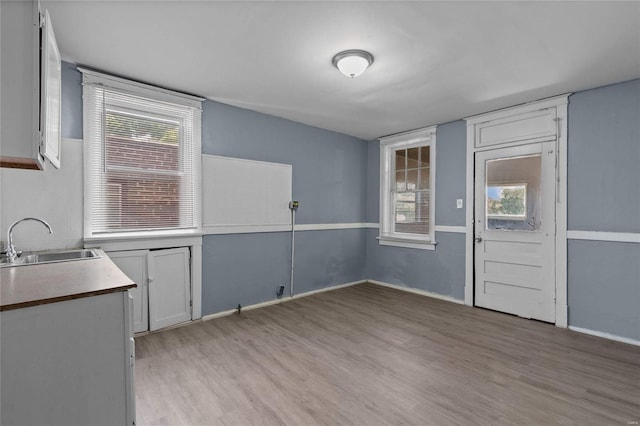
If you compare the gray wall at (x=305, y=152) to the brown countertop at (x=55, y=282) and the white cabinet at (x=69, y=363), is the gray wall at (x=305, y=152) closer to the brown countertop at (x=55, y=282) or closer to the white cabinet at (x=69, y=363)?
the brown countertop at (x=55, y=282)

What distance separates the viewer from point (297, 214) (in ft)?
14.9

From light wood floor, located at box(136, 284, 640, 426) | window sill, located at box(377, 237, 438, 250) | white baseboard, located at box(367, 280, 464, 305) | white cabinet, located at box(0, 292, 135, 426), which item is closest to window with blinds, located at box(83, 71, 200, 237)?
light wood floor, located at box(136, 284, 640, 426)

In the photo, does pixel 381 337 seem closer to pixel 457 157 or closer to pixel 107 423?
pixel 107 423

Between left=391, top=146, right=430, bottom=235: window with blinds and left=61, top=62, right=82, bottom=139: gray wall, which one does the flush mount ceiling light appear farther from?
left=391, top=146, right=430, bottom=235: window with blinds

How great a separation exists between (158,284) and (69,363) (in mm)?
1923

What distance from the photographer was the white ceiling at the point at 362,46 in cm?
203

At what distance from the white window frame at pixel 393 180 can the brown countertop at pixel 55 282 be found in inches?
160

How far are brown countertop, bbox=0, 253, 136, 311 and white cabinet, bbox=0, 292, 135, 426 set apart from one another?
4cm

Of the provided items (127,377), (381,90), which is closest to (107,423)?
(127,377)

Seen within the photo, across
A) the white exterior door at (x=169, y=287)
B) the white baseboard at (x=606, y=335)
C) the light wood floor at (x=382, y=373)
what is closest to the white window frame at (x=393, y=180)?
the light wood floor at (x=382, y=373)

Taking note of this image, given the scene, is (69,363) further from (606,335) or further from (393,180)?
(393,180)

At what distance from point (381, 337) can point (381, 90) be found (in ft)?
8.66

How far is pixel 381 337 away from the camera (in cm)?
315

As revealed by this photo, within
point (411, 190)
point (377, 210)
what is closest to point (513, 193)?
point (411, 190)
